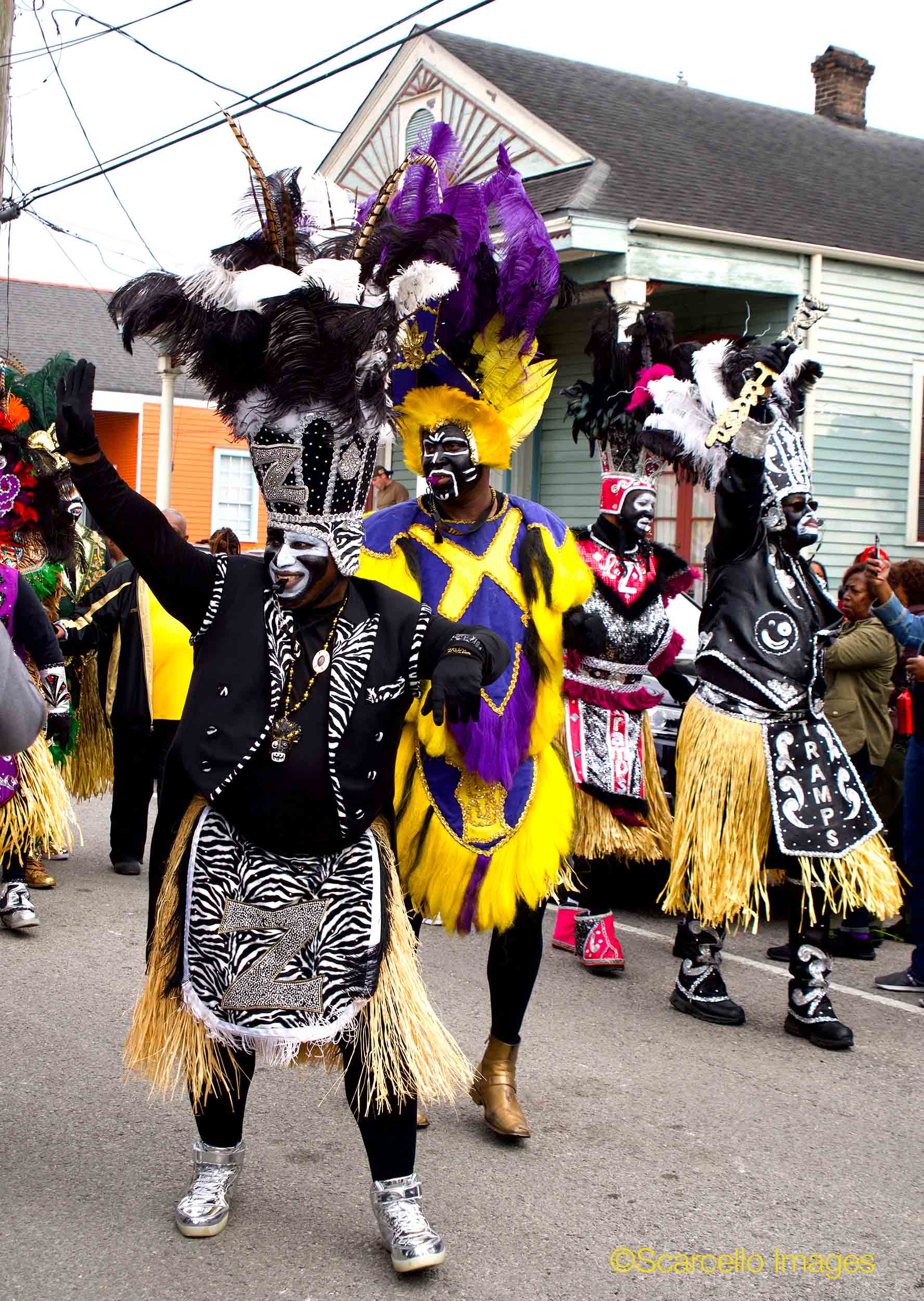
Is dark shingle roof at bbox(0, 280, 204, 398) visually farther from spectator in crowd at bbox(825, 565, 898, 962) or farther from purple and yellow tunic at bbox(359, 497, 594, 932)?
purple and yellow tunic at bbox(359, 497, 594, 932)

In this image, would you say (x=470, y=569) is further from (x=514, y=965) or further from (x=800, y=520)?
(x=800, y=520)

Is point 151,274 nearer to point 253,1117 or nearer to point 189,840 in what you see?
point 189,840

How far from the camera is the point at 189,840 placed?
3.22 m

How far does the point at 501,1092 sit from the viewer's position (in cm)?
398

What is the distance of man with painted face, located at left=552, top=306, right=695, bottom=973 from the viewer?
5.81 metres

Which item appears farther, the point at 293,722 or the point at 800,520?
the point at 800,520

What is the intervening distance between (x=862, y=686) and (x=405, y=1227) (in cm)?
434

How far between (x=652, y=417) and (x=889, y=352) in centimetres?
908

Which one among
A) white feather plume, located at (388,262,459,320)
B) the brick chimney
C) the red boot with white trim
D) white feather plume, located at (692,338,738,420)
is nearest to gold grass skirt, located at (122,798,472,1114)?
white feather plume, located at (388,262,459,320)

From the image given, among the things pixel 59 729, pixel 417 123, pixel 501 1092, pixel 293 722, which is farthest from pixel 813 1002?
pixel 417 123

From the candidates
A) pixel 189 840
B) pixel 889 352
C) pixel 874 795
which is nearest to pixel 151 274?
pixel 189 840

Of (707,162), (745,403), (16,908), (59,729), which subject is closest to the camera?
(745,403)

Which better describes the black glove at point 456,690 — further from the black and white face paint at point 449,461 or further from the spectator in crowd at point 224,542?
the spectator in crowd at point 224,542

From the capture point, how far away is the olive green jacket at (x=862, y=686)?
6.71m
